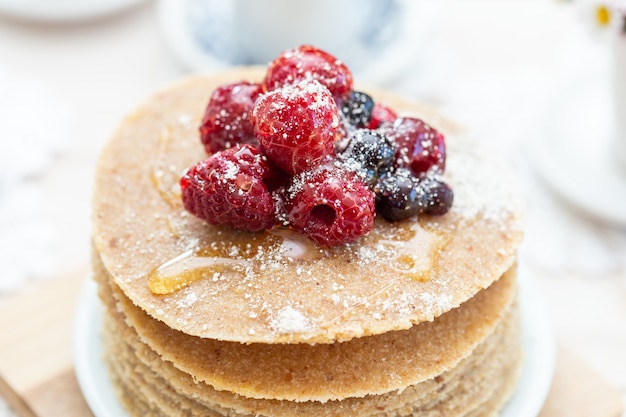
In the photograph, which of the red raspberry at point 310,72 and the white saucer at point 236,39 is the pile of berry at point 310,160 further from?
the white saucer at point 236,39

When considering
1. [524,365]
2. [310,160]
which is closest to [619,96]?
[524,365]

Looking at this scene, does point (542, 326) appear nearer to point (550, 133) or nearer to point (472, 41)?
point (550, 133)

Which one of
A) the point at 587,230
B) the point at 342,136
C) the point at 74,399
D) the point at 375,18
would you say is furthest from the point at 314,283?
the point at 375,18

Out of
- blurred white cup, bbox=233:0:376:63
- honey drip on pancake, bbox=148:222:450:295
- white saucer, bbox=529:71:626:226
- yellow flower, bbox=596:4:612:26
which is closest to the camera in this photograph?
honey drip on pancake, bbox=148:222:450:295

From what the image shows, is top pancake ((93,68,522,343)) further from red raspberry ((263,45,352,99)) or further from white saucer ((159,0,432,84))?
white saucer ((159,0,432,84))

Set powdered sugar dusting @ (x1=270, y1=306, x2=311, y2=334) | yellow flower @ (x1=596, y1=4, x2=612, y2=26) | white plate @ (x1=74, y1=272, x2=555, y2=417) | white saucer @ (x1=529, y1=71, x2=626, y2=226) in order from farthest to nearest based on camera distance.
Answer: white saucer @ (x1=529, y1=71, x2=626, y2=226) → yellow flower @ (x1=596, y1=4, x2=612, y2=26) → white plate @ (x1=74, y1=272, x2=555, y2=417) → powdered sugar dusting @ (x1=270, y1=306, x2=311, y2=334)

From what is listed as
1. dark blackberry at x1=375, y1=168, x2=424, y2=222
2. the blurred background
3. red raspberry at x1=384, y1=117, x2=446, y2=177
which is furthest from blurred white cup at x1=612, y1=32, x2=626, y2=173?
dark blackberry at x1=375, y1=168, x2=424, y2=222

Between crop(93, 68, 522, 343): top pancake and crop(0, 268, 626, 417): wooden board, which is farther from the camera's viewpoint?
crop(0, 268, 626, 417): wooden board

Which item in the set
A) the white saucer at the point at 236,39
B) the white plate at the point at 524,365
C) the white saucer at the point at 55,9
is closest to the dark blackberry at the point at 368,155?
the white plate at the point at 524,365
